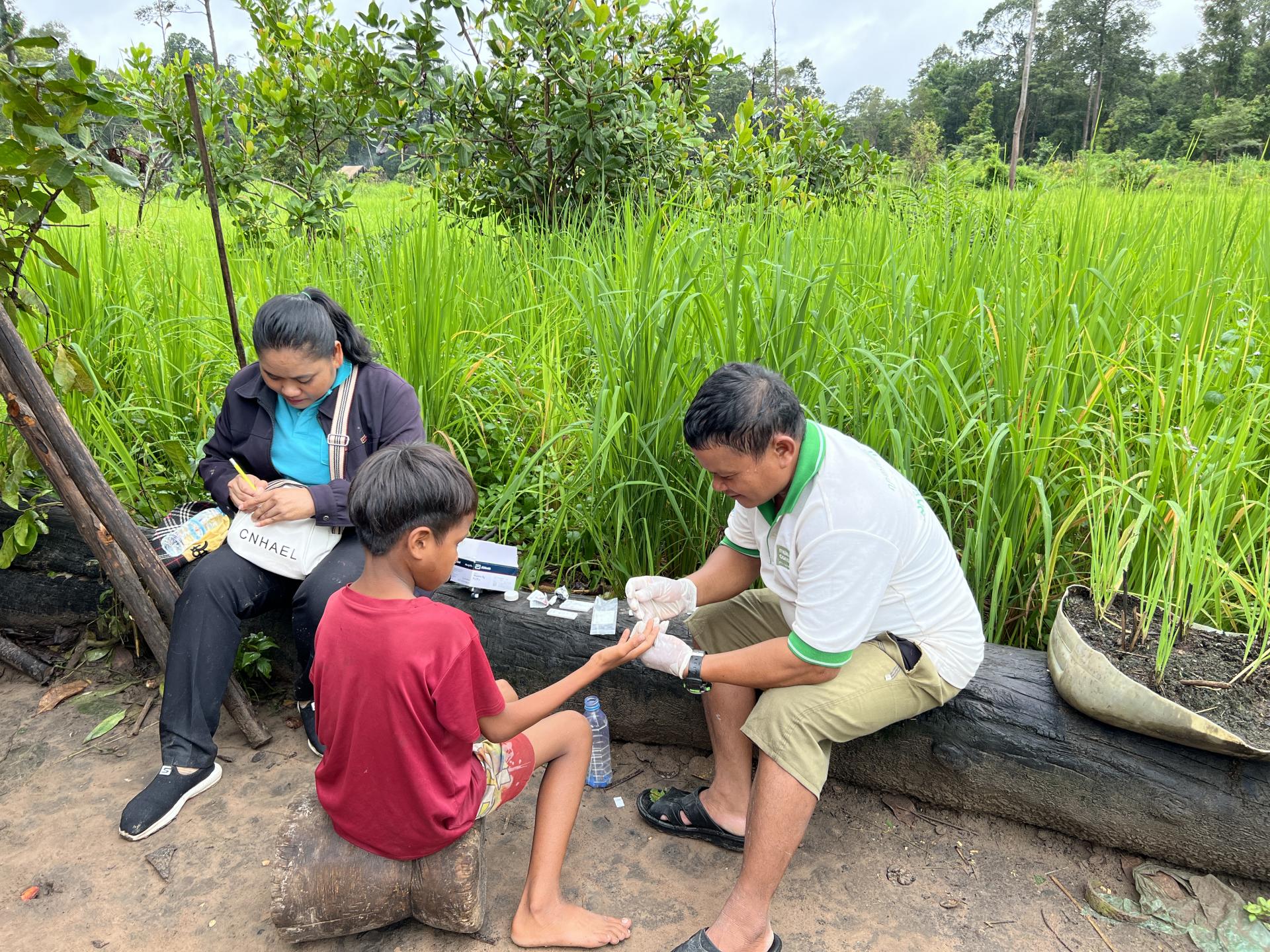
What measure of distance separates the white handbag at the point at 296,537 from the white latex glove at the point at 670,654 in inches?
44.6

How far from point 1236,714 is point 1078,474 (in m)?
0.77

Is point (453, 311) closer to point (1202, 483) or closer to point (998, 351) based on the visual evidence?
point (998, 351)

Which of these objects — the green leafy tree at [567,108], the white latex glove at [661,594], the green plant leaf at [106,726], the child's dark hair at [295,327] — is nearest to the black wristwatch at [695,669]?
the white latex glove at [661,594]

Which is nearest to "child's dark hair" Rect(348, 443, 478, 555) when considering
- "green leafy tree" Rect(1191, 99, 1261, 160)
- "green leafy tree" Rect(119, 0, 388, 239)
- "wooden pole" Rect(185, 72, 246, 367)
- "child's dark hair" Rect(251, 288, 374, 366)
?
"child's dark hair" Rect(251, 288, 374, 366)

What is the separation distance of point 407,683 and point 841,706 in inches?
38.6

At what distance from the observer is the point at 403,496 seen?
5.04 feet

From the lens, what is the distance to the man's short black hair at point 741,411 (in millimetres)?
1635

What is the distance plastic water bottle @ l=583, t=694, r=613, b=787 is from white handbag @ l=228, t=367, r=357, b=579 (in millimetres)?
948

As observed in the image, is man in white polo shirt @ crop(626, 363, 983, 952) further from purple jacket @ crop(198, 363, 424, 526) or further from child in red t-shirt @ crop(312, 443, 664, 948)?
purple jacket @ crop(198, 363, 424, 526)

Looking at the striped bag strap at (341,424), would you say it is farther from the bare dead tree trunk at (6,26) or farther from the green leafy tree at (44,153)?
the bare dead tree trunk at (6,26)

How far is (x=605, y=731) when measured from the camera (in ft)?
8.03

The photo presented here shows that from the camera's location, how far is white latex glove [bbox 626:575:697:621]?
85.1 inches

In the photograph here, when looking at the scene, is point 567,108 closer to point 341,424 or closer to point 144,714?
point 341,424

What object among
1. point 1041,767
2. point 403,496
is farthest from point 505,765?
point 1041,767
